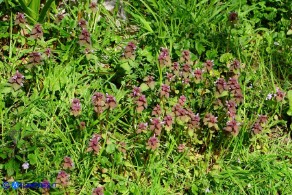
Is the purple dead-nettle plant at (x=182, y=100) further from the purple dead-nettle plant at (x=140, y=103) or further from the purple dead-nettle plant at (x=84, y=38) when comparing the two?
the purple dead-nettle plant at (x=84, y=38)

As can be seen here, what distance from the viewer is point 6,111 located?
309 centimetres

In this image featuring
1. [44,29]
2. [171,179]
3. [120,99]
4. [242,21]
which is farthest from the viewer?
[242,21]

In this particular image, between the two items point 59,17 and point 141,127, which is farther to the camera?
point 59,17

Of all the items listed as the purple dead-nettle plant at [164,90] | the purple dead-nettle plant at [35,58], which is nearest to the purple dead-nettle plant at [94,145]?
the purple dead-nettle plant at [164,90]

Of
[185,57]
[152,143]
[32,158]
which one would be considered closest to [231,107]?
[185,57]

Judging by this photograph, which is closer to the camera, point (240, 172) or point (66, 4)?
point (240, 172)

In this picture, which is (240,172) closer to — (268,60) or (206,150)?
(206,150)

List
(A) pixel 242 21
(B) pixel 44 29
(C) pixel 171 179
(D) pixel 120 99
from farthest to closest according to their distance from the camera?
(A) pixel 242 21, (B) pixel 44 29, (D) pixel 120 99, (C) pixel 171 179

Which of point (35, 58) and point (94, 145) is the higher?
point (35, 58)

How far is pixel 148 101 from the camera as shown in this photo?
3.27m

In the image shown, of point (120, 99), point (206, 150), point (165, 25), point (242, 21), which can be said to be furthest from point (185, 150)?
point (242, 21)

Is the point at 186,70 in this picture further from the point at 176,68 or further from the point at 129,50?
the point at 129,50

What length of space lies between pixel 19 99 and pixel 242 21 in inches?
67.1

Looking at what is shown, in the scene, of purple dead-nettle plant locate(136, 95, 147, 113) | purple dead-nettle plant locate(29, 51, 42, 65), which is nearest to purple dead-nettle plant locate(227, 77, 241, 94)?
purple dead-nettle plant locate(136, 95, 147, 113)
